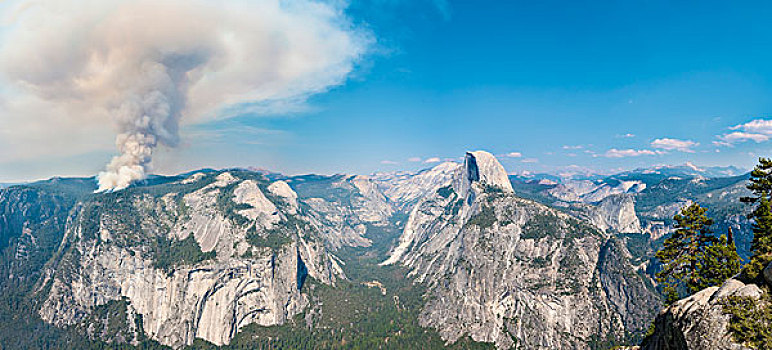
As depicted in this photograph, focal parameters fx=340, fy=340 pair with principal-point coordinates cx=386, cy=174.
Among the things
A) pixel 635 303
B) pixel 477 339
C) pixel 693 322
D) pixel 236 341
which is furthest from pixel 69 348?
pixel 635 303

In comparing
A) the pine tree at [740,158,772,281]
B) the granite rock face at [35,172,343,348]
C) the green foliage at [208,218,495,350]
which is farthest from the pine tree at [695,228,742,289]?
the granite rock face at [35,172,343,348]

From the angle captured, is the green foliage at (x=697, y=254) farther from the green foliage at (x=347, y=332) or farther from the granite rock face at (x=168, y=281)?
the granite rock face at (x=168, y=281)

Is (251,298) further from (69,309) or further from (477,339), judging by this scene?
(477,339)

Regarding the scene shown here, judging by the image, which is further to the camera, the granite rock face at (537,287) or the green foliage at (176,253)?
the green foliage at (176,253)

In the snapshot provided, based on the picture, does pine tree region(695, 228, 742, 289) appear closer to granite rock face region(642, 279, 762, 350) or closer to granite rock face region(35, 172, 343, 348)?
granite rock face region(642, 279, 762, 350)

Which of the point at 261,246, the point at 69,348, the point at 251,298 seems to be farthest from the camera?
the point at 261,246

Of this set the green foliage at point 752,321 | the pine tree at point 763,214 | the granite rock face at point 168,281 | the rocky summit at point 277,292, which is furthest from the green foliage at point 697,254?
the granite rock face at point 168,281
